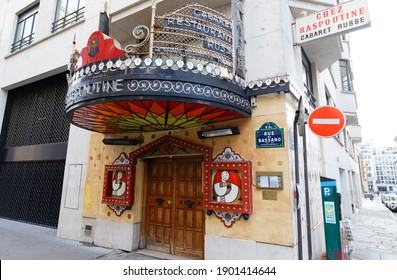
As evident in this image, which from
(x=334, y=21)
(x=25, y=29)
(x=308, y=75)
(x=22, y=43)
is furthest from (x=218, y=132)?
(x=25, y=29)

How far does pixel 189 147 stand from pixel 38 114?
8.56 m

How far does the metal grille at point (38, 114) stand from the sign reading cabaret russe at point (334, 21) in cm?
870

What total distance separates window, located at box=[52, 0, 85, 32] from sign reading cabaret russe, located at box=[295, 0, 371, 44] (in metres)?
8.36

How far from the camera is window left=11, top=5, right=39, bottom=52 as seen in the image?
39.5 feet

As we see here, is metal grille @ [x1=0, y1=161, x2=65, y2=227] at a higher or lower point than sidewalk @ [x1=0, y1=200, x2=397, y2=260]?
higher

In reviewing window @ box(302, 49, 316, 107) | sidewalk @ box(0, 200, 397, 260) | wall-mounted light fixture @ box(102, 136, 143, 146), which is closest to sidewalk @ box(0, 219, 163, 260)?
sidewalk @ box(0, 200, 397, 260)

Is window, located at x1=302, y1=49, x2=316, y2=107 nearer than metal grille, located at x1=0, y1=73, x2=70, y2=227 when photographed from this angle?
Yes

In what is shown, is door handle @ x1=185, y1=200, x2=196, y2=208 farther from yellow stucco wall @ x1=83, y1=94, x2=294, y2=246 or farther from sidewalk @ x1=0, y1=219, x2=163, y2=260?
sidewalk @ x1=0, y1=219, x2=163, y2=260

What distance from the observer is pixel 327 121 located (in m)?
4.59

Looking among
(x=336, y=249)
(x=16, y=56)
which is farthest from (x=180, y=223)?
(x=16, y=56)

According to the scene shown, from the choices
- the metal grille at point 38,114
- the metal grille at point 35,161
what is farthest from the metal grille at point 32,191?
the metal grille at point 38,114

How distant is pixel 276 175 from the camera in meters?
4.99

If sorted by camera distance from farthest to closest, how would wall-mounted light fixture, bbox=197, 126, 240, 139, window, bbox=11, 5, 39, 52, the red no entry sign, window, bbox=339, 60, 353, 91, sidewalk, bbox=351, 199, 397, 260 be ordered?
window, bbox=339, 60, 353, 91 → window, bbox=11, 5, 39, 52 → sidewalk, bbox=351, 199, 397, 260 → wall-mounted light fixture, bbox=197, 126, 240, 139 → the red no entry sign

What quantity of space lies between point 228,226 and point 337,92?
12420mm
